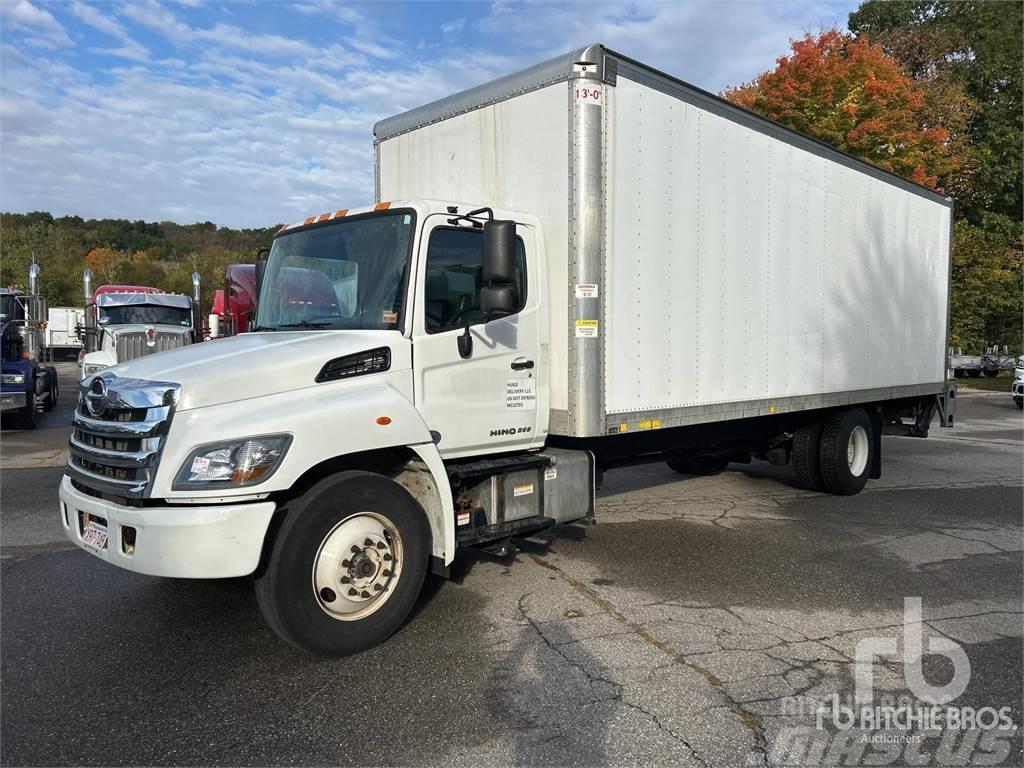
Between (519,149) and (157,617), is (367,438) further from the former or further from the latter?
(519,149)

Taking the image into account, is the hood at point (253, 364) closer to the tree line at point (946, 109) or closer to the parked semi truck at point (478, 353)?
the parked semi truck at point (478, 353)

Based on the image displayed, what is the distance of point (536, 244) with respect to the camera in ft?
16.9

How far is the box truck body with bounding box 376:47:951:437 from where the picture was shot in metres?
5.12

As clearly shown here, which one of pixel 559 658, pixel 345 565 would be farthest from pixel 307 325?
pixel 559 658

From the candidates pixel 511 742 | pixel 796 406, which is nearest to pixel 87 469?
pixel 511 742

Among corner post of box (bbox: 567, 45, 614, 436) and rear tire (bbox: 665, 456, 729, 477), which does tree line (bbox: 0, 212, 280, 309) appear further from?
corner post of box (bbox: 567, 45, 614, 436)

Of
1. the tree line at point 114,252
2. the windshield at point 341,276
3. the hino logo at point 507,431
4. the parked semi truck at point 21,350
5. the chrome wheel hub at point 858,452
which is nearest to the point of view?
the windshield at point 341,276

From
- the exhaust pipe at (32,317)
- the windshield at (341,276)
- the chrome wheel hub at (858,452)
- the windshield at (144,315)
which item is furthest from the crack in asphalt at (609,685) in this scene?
the windshield at (144,315)

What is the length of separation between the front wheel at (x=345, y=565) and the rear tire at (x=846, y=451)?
559 centimetres

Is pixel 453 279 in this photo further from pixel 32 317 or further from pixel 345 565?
pixel 32 317

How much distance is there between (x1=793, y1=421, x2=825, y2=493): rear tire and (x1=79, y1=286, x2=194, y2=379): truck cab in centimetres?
1176

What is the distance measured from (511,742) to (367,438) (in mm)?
1704

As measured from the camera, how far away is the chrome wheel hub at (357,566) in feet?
13.0

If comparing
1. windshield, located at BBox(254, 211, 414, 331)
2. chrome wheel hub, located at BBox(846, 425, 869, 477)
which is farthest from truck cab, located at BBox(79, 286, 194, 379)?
chrome wheel hub, located at BBox(846, 425, 869, 477)
